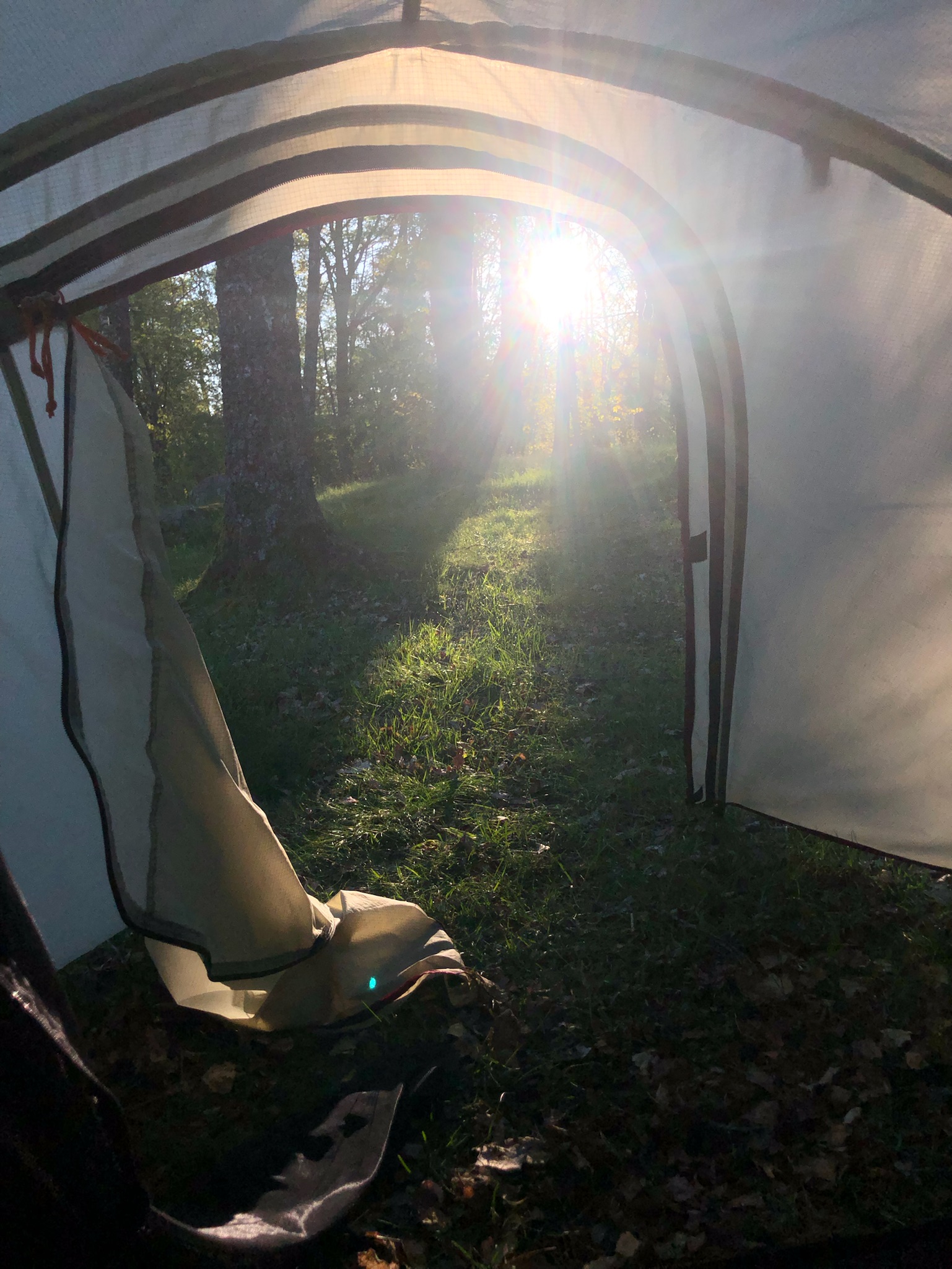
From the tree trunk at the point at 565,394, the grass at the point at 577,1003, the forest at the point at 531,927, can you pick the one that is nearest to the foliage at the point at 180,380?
the tree trunk at the point at 565,394

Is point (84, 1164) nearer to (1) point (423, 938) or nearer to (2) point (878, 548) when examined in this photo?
(1) point (423, 938)

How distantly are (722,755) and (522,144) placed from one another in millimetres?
2747

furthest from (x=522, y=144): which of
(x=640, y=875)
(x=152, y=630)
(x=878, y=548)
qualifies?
(x=640, y=875)

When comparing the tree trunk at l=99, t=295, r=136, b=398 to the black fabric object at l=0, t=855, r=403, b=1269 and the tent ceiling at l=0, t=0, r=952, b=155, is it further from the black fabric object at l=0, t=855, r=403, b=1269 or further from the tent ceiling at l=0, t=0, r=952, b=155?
the black fabric object at l=0, t=855, r=403, b=1269

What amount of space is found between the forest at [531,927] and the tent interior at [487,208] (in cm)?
27

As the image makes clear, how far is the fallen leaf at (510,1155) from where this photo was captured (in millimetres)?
2367

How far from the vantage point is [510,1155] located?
2.41 m

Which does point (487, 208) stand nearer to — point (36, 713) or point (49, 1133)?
point (36, 713)

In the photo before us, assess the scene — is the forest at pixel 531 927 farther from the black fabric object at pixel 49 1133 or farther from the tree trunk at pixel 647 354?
the tree trunk at pixel 647 354

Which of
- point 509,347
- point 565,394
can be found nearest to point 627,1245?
point 565,394

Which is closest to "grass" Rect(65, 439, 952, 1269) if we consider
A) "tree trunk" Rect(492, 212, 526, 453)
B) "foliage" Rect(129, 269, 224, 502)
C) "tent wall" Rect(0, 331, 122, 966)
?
"tent wall" Rect(0, 331, 122, 966)

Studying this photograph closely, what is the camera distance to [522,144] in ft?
10.3

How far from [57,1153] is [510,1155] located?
135 cm

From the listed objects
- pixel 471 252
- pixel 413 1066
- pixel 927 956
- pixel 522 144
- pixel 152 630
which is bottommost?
pixel 413 1066
